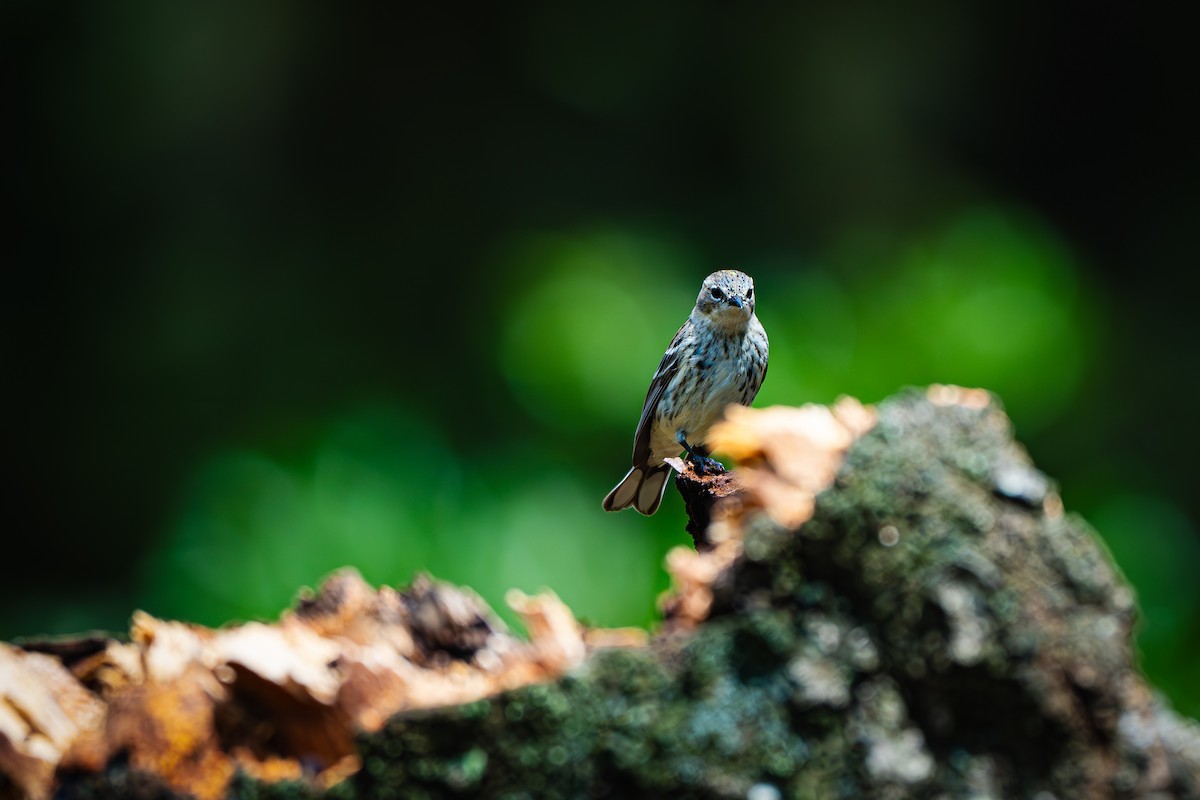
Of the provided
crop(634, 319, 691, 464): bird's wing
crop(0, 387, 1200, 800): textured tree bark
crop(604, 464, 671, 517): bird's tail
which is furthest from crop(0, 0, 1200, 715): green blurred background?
crop(0, 387, 1200, 800): textured tree bark

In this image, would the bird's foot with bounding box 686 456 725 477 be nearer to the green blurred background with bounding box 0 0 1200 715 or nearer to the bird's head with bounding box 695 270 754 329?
the bird's head with bounding box 695 270 754 329

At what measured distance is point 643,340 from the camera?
13.1 feet

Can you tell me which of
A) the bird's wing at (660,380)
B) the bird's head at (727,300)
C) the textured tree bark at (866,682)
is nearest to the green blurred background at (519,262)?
the bird's wing at (660,380)

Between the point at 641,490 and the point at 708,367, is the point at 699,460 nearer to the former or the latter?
the point at 708,367

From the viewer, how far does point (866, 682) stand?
967mm

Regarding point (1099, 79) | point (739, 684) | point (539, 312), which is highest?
point (1099, 79)

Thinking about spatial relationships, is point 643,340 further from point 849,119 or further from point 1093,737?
point 1093,737

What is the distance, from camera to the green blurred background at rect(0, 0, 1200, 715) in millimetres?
3680

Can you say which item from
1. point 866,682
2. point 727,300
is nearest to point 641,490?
point 727,300

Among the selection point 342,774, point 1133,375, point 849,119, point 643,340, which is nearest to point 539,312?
point 643,340

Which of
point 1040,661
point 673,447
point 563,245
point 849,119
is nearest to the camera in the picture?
point 1040,661

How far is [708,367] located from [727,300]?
0.17 metres

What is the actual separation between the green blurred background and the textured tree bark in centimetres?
233

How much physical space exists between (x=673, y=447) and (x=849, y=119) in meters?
3.38
